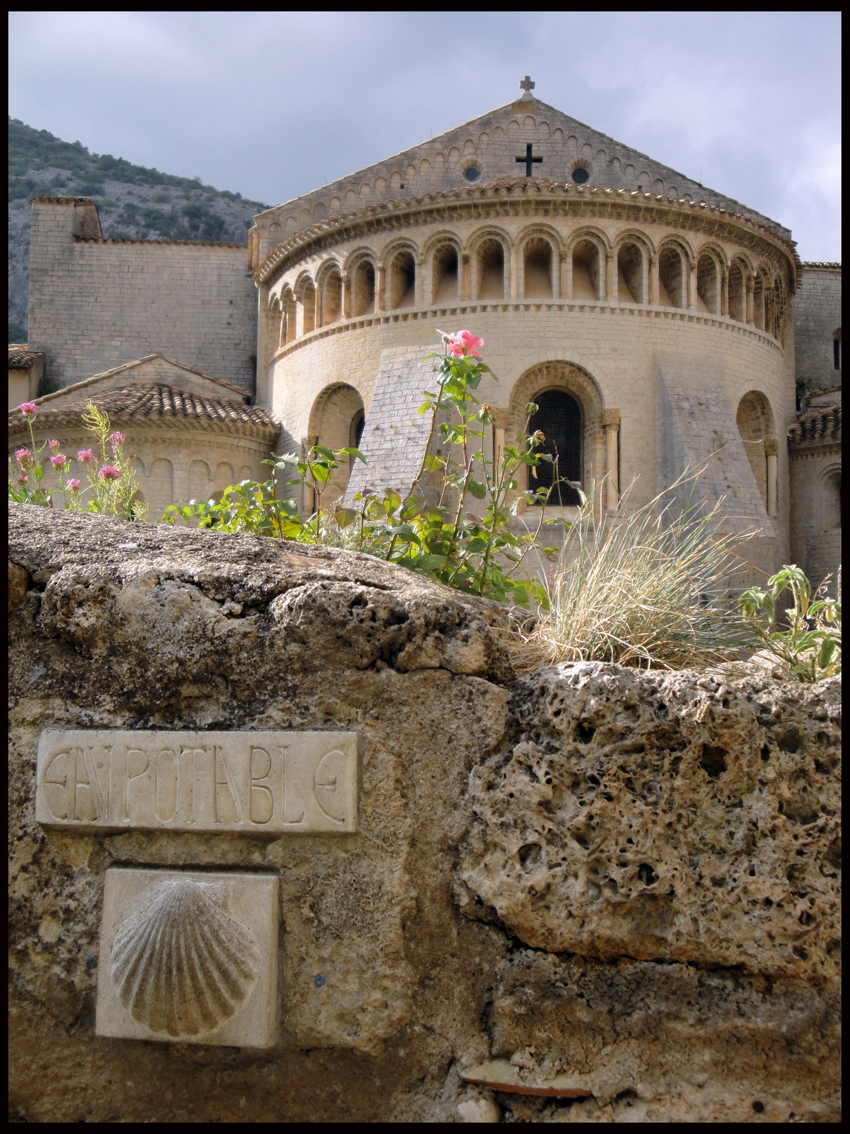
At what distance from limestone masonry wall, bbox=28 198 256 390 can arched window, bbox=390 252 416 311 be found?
6820mm

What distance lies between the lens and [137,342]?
2256 cm

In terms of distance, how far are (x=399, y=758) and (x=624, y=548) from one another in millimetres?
1423

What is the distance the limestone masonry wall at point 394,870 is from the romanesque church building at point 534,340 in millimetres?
11423

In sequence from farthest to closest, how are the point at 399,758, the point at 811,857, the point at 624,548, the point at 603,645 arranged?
the point at 624,548 → the point at 603,645 → the point at 399,758 → the point at 811,857

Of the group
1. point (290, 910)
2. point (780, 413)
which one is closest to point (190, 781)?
point (290, 910)

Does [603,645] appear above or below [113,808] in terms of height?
above

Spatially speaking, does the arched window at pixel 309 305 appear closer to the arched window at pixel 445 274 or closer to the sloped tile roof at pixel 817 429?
the arched window at pixel 445 274

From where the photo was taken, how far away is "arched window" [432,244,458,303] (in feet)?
53.3

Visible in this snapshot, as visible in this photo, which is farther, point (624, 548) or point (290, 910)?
point (624, 548)

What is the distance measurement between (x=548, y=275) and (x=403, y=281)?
3.02 metres

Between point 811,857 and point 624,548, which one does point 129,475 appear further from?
point 811,857

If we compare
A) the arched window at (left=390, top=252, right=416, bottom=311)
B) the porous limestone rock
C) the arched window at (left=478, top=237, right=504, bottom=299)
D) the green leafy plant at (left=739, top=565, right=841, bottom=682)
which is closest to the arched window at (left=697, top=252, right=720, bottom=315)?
the arched window at (left=478, top=237, right=504, bottom=299)

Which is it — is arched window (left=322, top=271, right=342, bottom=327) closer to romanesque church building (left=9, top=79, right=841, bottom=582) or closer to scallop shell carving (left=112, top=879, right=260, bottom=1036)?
romanesque church building (left=9, top=79, right=841, bottom=582)

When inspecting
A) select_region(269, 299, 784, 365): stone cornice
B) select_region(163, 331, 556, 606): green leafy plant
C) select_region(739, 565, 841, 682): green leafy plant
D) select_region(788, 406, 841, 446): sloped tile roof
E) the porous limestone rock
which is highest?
select_region(269, 299, 784, 365): stone cornice
